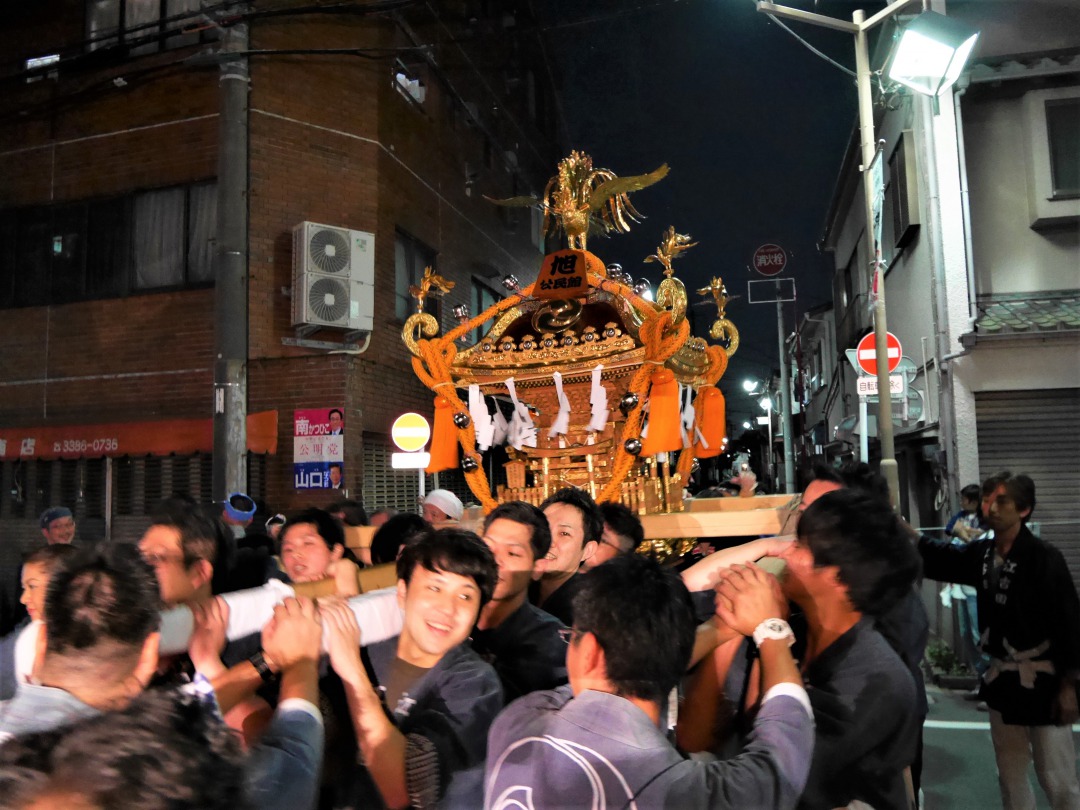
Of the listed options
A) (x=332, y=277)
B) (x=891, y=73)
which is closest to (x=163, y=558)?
(x=332, y=277)

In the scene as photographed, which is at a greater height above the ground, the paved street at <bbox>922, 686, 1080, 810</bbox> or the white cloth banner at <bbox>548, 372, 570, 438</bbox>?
the white cloth banner at <bbox>548, 372, 570, 438</bbox>

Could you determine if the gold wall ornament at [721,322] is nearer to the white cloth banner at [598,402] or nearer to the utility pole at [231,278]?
the white cloth banner at [598,402]

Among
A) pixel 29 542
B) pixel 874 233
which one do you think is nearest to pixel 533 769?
pixel 874 233

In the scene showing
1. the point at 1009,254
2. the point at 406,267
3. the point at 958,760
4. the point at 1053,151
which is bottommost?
the point at 958,760

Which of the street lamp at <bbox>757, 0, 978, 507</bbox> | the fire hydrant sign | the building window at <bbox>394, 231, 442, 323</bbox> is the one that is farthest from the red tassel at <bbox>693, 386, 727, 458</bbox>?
the building window at <bbox>394, 231, 442, 323</bbox>

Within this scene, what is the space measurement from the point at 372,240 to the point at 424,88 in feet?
13.1

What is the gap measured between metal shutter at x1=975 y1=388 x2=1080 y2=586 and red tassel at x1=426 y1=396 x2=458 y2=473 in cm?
623

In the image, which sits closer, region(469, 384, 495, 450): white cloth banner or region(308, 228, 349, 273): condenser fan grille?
region(469, 384, 495, 450): white cloth banner

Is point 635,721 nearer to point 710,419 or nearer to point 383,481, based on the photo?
point 710,419

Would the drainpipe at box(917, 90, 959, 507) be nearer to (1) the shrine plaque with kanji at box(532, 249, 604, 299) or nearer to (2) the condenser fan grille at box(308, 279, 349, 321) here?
(1) the shrine plaque with kanji at box(532, 249, 604, 299)

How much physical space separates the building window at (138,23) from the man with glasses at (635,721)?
11.3 metres

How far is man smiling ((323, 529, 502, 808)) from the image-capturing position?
1769 millimetres

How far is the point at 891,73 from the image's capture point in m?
8.10

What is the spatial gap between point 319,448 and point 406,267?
3.54 m
